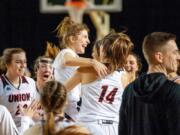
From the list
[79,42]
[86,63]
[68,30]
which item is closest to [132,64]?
[79,42]

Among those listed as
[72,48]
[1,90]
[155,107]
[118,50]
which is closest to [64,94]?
[155,107]

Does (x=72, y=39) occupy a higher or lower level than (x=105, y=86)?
higher

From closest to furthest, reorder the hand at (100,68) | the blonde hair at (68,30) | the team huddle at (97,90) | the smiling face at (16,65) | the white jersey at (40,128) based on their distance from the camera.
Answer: the white jersey at (40,128) < the team huddle at (97,90) < the hand at (100,68) < the smiling face at (16,65) < the blonde hair at (68,30)

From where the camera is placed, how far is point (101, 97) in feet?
15.5

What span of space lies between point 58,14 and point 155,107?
7.17 metres

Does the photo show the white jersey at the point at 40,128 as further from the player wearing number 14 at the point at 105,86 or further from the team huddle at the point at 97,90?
the player wearing number 14 at the point at 105,86

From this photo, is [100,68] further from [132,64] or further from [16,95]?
[132,64]

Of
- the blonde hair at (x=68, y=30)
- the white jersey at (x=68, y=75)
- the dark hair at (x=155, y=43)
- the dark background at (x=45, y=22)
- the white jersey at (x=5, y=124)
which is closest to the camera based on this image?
the dark hair at (x=155, y=43)

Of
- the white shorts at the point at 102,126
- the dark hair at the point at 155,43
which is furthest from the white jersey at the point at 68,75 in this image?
the dark hair at the point at 155,43

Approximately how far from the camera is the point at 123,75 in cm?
485

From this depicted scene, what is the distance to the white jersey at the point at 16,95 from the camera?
215 inches

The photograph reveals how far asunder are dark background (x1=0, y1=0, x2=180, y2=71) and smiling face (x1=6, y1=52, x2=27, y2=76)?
4689 millimetres

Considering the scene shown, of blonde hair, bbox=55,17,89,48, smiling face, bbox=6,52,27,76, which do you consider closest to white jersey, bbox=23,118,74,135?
smiling face, bbox=6,52,27,76

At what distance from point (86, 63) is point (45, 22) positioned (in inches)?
227
